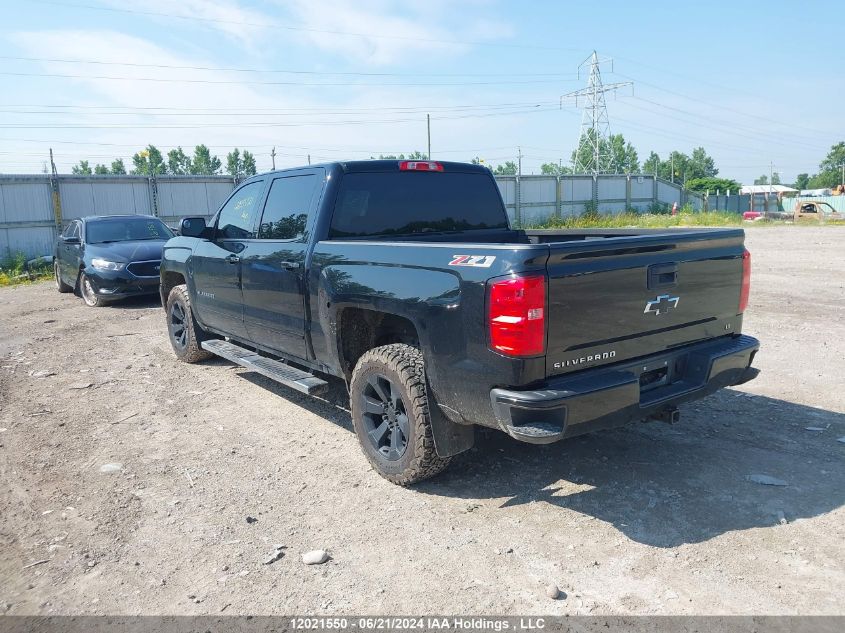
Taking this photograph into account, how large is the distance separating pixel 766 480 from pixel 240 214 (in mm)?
4704

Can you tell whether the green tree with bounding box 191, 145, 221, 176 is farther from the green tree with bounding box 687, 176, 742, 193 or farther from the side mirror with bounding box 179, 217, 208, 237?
the side mirror with bounding box 179, 217, 208, 237

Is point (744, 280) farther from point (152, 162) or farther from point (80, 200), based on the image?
point (152, 162)

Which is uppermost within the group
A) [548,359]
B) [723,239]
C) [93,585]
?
[723,239]

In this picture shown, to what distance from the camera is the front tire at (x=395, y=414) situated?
12.8ft

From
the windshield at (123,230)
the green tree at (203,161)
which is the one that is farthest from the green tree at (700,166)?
the windshield at (123,230)

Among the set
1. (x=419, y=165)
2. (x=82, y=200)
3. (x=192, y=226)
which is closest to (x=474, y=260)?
(x=419, y=165)

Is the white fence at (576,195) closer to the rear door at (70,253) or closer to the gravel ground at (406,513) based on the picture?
the rear door at (70,253)

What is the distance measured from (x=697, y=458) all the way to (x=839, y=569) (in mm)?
1351

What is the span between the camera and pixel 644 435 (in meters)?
4.92

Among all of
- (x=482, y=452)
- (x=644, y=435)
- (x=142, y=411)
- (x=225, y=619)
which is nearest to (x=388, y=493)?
(x=482, y=452)

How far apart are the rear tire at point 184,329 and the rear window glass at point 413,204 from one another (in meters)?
3.03

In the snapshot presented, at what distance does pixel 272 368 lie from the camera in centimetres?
538

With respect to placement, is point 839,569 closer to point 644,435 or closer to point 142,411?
point 644,435

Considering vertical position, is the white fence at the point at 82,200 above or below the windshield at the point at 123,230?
above
